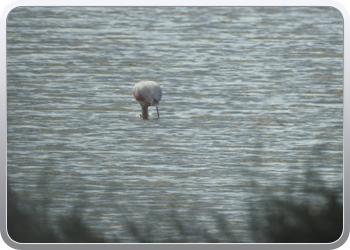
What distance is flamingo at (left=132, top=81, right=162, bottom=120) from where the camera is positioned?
2336 mm

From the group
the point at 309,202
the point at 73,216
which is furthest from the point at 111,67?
the point at 309,202

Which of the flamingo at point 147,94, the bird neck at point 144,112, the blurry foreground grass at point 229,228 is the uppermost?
the flamingo at point 147,94

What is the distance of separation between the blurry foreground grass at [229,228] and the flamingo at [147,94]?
44cm

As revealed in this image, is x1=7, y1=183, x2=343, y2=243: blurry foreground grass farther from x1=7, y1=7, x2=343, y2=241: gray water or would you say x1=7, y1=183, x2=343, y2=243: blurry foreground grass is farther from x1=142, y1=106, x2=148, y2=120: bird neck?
x1=142, y1=106, x2=148, y2=120: bird neck

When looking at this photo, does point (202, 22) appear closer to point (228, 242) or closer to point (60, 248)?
point (228, 242)

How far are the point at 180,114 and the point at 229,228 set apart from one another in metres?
0.48

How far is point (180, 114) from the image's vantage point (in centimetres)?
235

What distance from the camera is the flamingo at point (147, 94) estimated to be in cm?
234

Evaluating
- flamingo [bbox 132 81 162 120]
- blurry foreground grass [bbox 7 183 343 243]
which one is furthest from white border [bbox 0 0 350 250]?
flamingo [bbox 132 81 162 120]

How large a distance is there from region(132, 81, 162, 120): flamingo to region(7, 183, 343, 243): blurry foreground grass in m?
0.44
